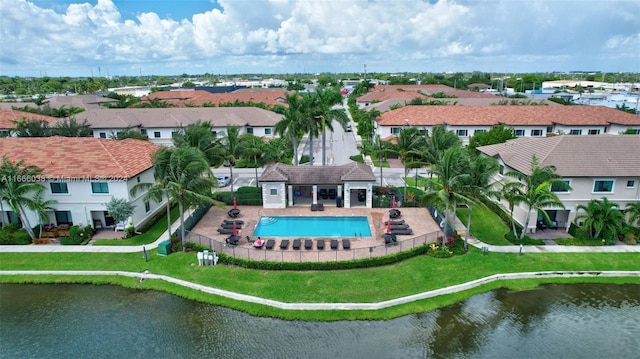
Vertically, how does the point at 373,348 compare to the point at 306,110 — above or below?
below

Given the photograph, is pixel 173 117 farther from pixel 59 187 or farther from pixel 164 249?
pixel 164 249

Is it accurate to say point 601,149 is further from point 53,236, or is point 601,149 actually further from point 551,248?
point 53,236

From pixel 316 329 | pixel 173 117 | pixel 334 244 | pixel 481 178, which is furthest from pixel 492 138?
pixel 173 117

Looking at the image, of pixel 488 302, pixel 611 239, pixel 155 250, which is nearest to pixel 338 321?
pixel 488 302

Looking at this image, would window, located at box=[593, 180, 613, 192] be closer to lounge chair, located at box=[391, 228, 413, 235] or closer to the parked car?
lounge chair, located at box=[391, 228, 413, 235]

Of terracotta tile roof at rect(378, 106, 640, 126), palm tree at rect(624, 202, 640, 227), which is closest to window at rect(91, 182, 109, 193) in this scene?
palm tree at rect(624, 202, 640, 227)

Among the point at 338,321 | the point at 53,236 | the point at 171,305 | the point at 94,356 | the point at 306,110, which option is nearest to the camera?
the point at 94,356

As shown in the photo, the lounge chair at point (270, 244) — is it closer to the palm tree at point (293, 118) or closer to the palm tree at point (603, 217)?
the palm tree at point (293, 118)
